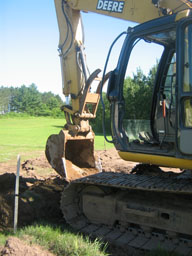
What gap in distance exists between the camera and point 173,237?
3.94 m

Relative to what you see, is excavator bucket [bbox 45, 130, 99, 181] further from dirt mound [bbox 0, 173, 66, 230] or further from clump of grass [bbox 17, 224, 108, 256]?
clump of grass [bbox 17, 224, 108, 256]

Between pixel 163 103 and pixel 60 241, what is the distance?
2191 mm

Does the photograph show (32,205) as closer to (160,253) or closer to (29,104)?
(160,253)

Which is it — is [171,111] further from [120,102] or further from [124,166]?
[124,166]

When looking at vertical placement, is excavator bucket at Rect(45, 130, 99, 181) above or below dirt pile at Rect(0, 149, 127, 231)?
above

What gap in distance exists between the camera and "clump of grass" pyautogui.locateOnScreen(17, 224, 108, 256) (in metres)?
3.45

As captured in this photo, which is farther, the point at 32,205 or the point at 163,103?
the point at 32,205

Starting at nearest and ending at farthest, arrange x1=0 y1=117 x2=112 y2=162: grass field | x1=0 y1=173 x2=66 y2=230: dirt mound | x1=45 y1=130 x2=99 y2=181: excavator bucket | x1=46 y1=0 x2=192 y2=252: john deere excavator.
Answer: x1=46 y1=0 x2=192 y2=252: john deere excavator < x1=0 y1=173 x2=66 y2=230: dirt mound < x1=45 y1=130 x2=99 y2=181: excavator bucket < x1=0 y1=117 x2=112 y2=162: grass field

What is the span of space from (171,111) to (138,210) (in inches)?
56.1

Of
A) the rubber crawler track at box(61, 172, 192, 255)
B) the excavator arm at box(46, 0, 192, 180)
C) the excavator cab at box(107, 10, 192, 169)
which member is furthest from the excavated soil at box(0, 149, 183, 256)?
the excavator cab at box(107, 10, 192, 169)

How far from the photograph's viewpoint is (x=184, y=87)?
355 centimetres

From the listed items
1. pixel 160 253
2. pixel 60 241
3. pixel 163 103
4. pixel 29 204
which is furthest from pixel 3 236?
pixel 163 103

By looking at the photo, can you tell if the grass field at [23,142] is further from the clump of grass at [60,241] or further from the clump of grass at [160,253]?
the clump of grass at [160,253]

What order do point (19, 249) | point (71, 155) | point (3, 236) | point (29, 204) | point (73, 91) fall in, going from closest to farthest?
point (19, 249) → point (3, 236) → point (29, 204) → point (73, 91) → point (71, 155)
